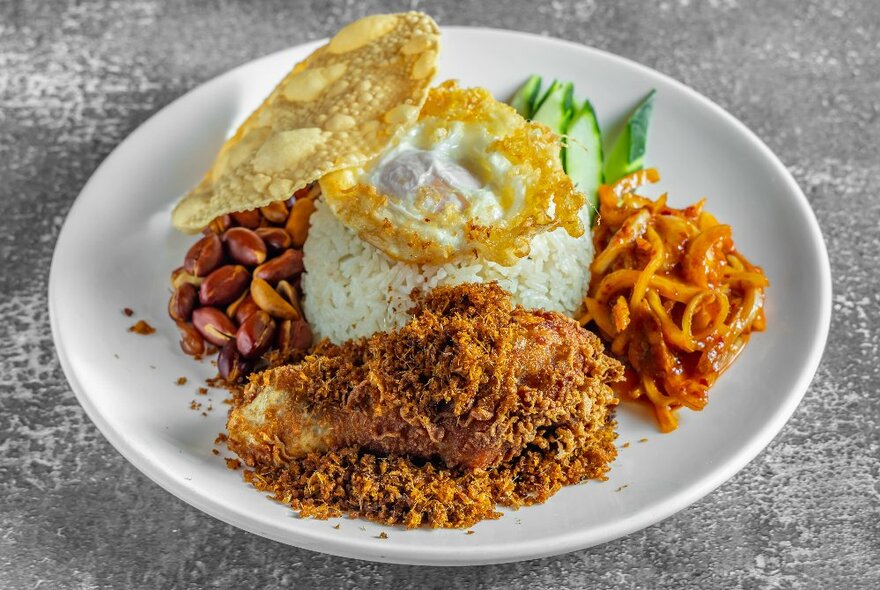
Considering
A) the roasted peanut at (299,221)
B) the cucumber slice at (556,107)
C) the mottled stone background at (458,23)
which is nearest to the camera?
the mottled stone background at (458,23)

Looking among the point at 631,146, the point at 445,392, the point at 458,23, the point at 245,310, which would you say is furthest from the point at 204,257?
the point at 458,23

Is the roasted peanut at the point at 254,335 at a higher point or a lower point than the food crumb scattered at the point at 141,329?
higher

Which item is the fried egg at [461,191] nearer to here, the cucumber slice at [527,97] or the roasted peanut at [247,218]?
the roasted peanut at [247,218]

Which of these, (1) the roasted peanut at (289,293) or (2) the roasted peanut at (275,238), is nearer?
(1) the roasted peanut at (289,293)

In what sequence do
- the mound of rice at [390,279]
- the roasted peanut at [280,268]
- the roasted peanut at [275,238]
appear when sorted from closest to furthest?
the mound of rice at [390,279], the roasted peanut at [280,268], the roasted peanut at [275,238]

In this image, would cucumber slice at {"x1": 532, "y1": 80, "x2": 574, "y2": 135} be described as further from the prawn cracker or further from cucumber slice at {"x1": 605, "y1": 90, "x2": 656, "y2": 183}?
the prawn cracker

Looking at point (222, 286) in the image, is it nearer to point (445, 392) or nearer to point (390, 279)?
point (390, 279)

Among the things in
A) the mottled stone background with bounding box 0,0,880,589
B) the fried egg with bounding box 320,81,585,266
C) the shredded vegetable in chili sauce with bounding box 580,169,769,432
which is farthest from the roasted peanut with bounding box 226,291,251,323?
the shredded vegetable in chili sauce with bounding box 580,169,769,432

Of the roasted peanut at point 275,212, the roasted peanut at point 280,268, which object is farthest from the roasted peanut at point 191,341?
the roasted peanut at point 275,212
